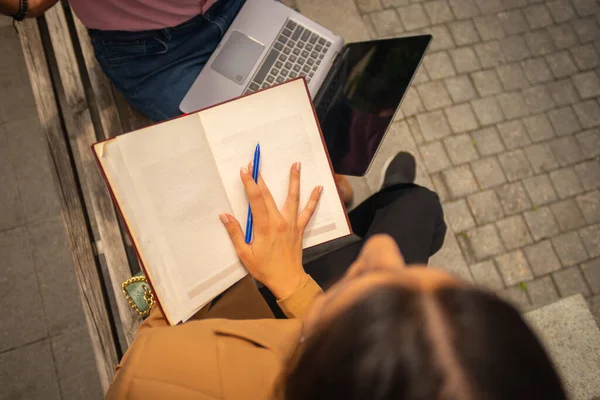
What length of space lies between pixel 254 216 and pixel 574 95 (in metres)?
1.99

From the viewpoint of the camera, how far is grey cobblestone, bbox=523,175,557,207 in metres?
1.93

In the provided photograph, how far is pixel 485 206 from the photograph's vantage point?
189cm

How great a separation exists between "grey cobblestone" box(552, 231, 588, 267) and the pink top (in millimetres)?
1856

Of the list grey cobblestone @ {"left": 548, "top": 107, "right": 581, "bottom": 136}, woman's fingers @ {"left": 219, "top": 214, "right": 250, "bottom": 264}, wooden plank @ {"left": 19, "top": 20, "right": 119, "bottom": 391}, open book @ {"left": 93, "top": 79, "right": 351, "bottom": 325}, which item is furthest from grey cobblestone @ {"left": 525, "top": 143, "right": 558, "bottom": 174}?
wooden plank @ {"left": 19, "top": 20, "right": 119, "bottom": 391}

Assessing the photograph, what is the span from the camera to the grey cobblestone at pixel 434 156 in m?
1.90

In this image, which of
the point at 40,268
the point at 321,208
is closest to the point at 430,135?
the point at 321,208

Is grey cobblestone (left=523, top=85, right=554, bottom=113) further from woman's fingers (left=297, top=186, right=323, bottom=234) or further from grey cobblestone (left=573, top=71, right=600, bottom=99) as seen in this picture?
woman's fingers (left=297, top=186, right=323, bottom=234)

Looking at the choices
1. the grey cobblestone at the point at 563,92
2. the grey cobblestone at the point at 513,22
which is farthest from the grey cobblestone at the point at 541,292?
the grey cobblestone at the point at 513,22

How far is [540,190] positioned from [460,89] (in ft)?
2.08

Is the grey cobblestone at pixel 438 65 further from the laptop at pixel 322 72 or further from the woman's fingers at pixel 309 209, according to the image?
the woman's fingers at pixel 309 209

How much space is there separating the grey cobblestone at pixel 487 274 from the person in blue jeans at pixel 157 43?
147cm

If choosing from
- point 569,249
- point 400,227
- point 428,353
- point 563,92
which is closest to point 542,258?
point 569,249

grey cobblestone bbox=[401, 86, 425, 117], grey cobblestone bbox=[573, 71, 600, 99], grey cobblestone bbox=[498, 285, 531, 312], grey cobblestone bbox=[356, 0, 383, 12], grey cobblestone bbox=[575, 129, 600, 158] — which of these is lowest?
grey cobblestone bbox=[498, 285, 531, 312]

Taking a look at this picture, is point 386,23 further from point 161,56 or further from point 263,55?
point 161,56
